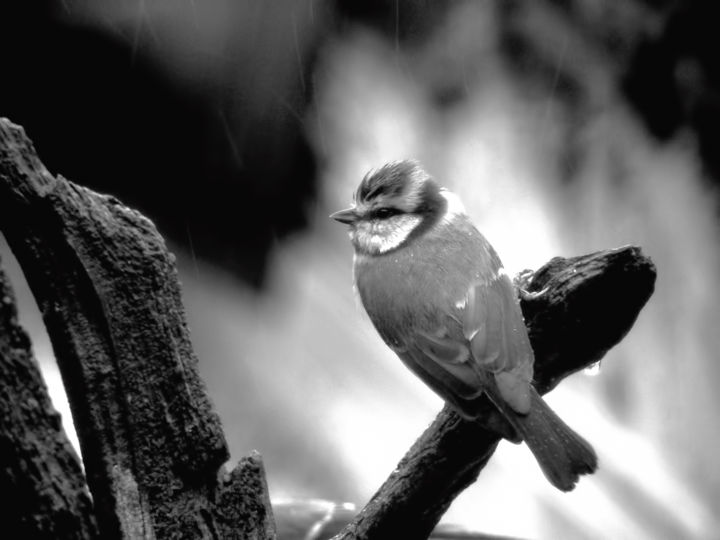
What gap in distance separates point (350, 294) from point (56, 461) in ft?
5.54

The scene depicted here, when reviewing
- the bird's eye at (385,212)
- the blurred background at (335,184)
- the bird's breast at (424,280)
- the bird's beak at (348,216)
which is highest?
the blurred background at (335,184)

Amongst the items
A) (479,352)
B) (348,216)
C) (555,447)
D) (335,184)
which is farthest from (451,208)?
(335,184)

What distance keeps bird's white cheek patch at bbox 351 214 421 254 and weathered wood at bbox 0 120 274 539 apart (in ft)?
2.25

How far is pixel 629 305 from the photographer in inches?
51.2

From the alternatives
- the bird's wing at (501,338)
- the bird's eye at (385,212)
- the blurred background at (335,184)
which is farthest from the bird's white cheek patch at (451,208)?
the blurred background at (335,184)

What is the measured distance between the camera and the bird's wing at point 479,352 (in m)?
1.37

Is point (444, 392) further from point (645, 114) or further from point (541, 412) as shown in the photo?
point (645, 114)

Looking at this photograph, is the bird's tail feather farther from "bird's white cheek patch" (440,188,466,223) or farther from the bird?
"bird's white cheek patch" (440,188,466,223)

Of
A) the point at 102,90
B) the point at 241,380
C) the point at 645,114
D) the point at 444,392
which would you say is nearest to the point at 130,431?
the point at 444,392

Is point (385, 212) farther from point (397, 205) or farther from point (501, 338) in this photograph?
point (501, 338)

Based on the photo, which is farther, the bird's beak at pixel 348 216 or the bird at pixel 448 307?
the bird's beak at pixel 348 216

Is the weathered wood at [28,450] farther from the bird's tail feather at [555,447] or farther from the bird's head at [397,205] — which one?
A: the bird's head at [397,205]

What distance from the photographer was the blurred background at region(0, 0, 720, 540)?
263 cm

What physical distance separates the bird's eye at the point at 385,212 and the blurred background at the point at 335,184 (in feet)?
2.37
